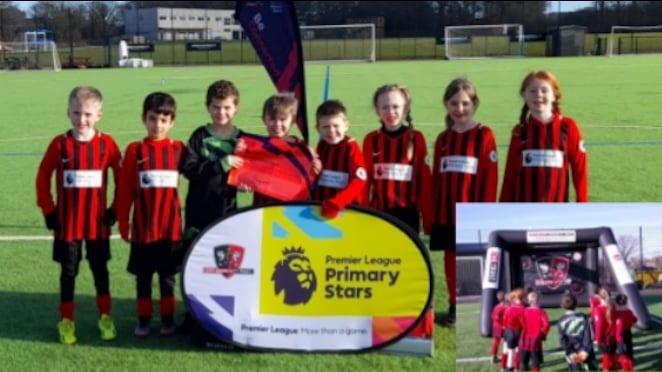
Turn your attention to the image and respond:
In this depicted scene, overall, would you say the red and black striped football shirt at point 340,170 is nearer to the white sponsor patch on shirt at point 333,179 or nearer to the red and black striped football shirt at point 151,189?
the white sponsor patch on shirt at point 333,179

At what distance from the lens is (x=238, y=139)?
4.09 m

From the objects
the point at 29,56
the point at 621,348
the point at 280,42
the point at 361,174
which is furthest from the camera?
the point at 29,56

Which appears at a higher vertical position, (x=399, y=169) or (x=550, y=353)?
(x=399, y=169)

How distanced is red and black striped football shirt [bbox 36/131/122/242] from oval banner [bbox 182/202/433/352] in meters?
0.58

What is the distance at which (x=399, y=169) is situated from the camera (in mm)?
4156

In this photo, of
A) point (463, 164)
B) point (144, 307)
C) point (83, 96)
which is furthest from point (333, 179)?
point (83, 96)

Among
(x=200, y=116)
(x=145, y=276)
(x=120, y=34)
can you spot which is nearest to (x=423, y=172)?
(x=145, y=276)

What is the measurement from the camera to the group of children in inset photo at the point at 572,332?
3.38 m

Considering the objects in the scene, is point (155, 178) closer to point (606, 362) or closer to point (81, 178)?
point (81, 178)

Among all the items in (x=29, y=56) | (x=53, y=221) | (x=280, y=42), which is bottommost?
(x=53, y=221)

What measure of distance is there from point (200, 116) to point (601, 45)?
37.1 metres

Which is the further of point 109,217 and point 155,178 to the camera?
point 109,217

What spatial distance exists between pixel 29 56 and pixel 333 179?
158 ft

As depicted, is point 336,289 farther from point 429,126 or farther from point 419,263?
point 429,126
